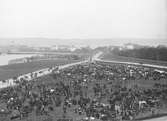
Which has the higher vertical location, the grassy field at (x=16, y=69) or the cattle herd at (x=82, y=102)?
the cattle herd at (x=82, y=102)

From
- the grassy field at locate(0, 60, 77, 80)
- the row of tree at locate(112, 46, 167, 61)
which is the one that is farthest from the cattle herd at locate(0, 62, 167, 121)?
the row of tree at locate(112, 46, 167, 61)

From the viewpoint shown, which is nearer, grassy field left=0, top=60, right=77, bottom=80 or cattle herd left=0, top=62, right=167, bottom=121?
cattle herd left=0, top=62, right=167, bottom=121

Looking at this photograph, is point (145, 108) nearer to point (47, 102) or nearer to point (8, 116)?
point (47, 102)

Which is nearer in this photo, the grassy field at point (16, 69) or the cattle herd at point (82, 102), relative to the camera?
the cattle herd at point (82, 102)

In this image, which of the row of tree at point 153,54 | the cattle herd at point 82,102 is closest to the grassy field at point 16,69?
the cattle herd at point 82,102

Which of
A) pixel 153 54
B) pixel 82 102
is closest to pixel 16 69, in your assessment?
pixel 82 102

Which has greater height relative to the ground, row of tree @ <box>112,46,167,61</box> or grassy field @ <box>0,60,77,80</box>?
row of tree @ <box>112,46,167,61</box>

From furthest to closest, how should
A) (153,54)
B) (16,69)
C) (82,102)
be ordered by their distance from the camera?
(153,54), (16,69), (82,102)

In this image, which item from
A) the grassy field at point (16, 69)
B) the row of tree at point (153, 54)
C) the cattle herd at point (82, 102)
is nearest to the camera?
the cattle herd at point (82, 102)

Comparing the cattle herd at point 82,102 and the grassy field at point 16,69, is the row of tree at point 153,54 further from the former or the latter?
the grassy field at point 16,69

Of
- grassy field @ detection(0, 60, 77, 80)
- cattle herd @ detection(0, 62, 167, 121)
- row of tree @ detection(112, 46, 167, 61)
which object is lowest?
grassy field @ detection(0, 60, 77, 80)

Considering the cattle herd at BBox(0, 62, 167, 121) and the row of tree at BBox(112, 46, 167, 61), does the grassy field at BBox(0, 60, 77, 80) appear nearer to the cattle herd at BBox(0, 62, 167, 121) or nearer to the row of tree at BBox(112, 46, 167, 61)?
the cattle herd at BBox(0, 62, 167, 121)

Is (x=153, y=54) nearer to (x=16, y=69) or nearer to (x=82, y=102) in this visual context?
(x=16, y=69)
